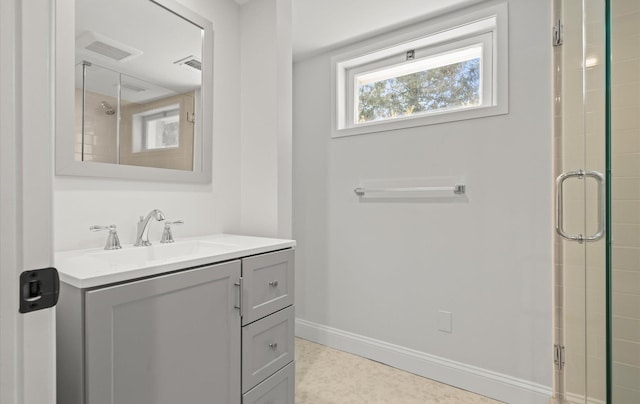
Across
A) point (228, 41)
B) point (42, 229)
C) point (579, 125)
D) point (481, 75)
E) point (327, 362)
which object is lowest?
point (327, 362)

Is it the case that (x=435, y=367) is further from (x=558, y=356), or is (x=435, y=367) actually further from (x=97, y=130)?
(x=97, y=130)

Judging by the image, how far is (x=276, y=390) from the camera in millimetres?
1409

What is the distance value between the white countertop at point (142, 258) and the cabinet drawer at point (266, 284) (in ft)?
0.14

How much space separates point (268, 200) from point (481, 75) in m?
1.49

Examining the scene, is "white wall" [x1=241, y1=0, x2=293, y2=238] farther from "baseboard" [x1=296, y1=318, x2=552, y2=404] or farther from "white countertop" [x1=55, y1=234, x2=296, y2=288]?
"baseboard" [x1=296, y1=318, x2=552, y2=404]

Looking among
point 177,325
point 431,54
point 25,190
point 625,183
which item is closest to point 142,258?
point 177,325

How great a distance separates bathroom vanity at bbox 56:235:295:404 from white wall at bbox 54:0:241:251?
0.45 feet

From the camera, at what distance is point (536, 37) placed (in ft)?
5.78

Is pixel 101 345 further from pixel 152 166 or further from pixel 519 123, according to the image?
pixel 519 123

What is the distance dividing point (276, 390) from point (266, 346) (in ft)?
0.72

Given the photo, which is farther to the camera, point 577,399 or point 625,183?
point 577,399

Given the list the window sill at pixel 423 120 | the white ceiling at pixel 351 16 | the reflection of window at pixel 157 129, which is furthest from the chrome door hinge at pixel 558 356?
the reflection of window at pixel 157 129

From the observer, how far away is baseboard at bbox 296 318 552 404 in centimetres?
179

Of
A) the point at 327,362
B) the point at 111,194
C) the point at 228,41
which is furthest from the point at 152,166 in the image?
the point at 327,362
